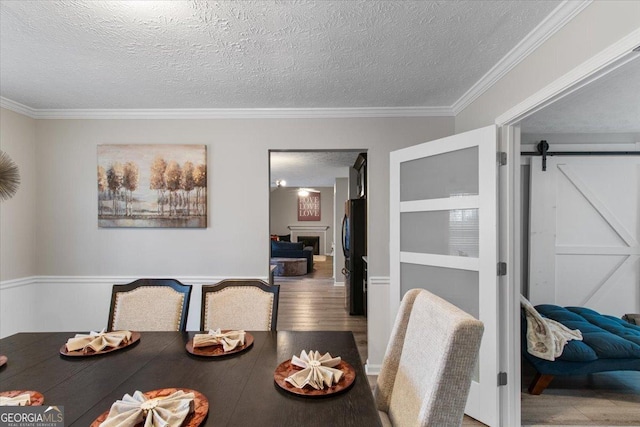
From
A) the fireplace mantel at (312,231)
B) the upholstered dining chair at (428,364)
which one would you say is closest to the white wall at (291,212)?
the fireplace mantel at (312,231)

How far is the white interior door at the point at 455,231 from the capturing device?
2.01 meters

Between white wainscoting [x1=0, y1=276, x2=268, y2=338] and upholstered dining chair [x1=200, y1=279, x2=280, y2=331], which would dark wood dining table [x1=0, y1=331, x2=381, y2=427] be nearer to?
upholstered dining chair [x1=200, y1=279, x2=280, y2=331]

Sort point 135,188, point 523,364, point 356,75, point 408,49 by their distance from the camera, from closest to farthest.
A: point 408,49 → point 356,75 → point 135,188 → point 523,364

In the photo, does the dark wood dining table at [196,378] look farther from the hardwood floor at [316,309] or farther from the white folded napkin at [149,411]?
the hardwood floor at [316,309]

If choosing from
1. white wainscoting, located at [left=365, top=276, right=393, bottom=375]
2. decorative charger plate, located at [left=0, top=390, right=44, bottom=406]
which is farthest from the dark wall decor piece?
white wainscoting, located at [left=365, top=276, right=393, bottom=375]

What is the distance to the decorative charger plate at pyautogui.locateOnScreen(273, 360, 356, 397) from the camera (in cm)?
106

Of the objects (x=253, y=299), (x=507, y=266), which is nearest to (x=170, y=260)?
(x=253, y=299)

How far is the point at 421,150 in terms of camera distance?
7.88 ft

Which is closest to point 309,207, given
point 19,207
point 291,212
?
point 291,212

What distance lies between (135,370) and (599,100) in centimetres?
381

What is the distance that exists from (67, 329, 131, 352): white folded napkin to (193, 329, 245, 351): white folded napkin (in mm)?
375

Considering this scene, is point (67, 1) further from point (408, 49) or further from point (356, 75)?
point (408, 49)

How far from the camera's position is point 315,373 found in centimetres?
113

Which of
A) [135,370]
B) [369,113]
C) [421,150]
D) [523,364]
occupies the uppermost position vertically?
[369,113]
